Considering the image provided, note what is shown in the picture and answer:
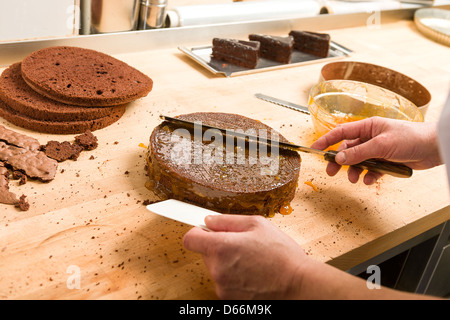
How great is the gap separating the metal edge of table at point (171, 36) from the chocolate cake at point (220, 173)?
925mm

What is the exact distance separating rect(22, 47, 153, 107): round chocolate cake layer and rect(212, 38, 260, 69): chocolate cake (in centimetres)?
60

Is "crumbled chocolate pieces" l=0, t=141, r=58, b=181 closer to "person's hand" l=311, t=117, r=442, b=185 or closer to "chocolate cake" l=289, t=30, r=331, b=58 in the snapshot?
"person's hand" l=311, t=117, r=442, b=185

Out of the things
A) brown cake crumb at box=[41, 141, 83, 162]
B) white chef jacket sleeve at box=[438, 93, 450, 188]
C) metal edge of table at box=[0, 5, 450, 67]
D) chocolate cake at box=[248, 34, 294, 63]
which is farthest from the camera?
chocolate cake at box=[248, 34, 294, 63]

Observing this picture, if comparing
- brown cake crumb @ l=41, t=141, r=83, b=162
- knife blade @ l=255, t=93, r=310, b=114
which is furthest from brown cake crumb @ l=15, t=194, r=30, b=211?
knife blade @ l=255, t=93, r=310, b=114

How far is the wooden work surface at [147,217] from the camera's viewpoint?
114 centimetres

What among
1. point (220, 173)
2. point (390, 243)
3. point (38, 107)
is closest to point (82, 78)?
point (38, 107)

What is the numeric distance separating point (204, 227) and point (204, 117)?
590 millimetres

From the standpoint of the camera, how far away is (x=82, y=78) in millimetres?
1795

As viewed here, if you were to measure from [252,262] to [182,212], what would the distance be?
0.98ft

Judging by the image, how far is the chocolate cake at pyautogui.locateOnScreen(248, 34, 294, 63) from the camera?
97.3 inches

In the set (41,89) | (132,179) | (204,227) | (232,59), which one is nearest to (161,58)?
(232,59)

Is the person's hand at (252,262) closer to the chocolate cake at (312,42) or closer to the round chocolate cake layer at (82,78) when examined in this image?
the round chocolate cake layer at (82,78)

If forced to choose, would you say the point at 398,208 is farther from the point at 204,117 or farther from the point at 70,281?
the point at 70,281

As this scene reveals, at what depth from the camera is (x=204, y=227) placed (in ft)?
3.84
